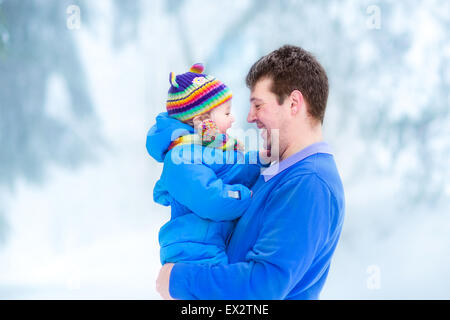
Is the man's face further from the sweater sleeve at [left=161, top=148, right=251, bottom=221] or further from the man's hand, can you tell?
the man's hand

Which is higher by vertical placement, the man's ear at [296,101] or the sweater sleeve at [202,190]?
the man's ear at [296,101]

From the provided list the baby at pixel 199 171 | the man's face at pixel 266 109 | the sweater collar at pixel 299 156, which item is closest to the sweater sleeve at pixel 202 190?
the baby at pixel 199 171

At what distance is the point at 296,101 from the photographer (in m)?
1.46

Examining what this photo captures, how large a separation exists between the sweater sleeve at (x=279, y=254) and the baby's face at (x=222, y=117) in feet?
1.18

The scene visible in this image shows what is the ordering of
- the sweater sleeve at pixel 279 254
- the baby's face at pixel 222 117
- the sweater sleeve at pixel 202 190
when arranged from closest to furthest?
the sweater sleeve at pixel 279 254, the sweater sleeve at pixel 202 190, the baby's face at pixel 222 117

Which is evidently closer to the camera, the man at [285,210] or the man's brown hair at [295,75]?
the man at [285,210]

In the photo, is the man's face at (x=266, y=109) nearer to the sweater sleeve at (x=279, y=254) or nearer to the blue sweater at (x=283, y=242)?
the blue sweater at (x=283, y=242)

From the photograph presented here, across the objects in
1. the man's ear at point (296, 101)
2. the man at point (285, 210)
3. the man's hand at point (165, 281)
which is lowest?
the man's hand at point (165, 281)

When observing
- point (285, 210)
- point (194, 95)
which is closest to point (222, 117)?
point (194, 95)

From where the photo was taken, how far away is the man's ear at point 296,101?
1.45 meters

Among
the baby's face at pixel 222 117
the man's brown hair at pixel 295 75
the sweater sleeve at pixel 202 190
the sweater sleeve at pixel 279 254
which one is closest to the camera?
the sweater sleeve at pixel 279 254

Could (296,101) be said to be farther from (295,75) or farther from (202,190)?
(202,190)

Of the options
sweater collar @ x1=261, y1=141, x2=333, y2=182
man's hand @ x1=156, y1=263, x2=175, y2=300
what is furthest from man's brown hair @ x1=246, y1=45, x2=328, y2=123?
man's hand @ x1=156, y1=263, x2=175, y2=300
